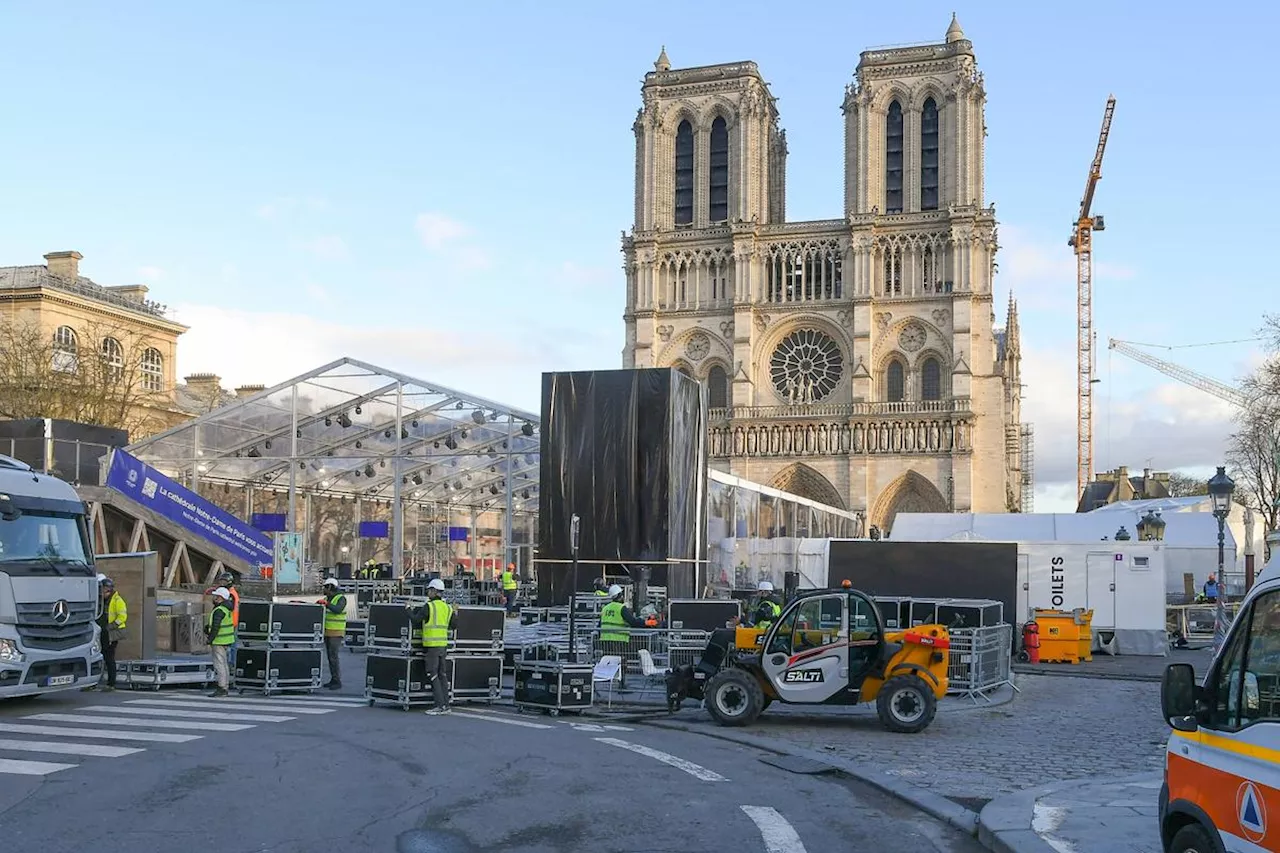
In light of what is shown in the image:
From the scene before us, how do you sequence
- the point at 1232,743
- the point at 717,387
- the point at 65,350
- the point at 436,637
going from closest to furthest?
the point at 1232,743 < the point at 436,637 < the point at 65,350 < the point at 717,387

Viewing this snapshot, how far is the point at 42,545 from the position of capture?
14.3 meters

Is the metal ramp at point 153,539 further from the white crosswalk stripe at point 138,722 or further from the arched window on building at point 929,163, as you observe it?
the arched window on building at point 929,163

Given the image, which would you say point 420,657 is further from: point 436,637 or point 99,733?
point 99,733

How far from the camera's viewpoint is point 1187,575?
36.7 m

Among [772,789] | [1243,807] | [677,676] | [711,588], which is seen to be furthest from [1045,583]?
[1243,807]

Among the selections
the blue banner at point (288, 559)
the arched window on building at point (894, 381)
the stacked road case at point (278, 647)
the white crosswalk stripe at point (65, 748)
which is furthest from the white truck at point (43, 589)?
the arched window on building at point (894, 381)

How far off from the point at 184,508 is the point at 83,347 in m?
19.2

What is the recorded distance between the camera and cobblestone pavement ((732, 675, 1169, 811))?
1099 centimetres

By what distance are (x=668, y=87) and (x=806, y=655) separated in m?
60.5

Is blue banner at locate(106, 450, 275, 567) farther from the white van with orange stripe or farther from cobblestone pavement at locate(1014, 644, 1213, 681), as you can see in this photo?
the white van with orange stripe

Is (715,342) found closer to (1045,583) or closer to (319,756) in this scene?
(1045,583)

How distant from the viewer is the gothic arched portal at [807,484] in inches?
2648

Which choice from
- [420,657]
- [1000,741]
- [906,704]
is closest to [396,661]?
[420,657]

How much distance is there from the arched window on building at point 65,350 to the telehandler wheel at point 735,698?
1298 inches
